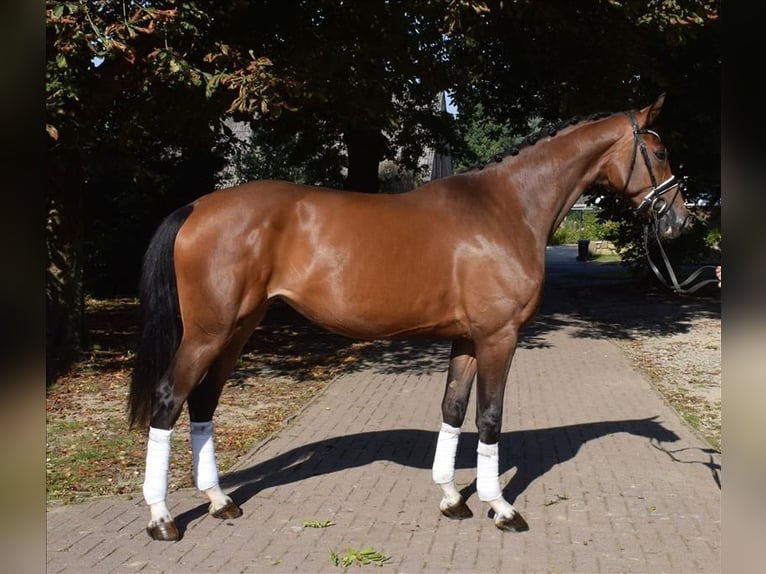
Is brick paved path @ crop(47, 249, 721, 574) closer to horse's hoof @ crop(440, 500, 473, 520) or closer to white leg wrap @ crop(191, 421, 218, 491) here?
horse's hoof @ crop(440, 500, 473, 520)

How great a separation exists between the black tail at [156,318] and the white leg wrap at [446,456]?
74.5 inches

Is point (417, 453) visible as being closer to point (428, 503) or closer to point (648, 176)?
point (428, 503)

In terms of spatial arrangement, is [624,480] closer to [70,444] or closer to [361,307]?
[361,307]

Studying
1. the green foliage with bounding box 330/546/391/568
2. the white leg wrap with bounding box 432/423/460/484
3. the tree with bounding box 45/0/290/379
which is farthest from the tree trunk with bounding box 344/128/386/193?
the green foliage with bounding box 330/546/391/568

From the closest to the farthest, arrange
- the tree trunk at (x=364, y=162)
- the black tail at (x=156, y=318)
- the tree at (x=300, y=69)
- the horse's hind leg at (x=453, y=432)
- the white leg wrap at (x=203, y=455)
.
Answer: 1. the black tail at (x=156, y=318)
2. the white leg wrap at (x=203, y=455)
3. the horse's hind leg at (x=453, y=432)
4. the tree at (x=300, y=69)
5. the tree trunk at (x=364, y=162)

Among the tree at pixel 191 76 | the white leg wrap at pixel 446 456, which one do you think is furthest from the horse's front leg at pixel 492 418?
the tree at pixel 191 76

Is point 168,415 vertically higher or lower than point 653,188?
lower

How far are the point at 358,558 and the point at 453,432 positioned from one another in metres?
1.15

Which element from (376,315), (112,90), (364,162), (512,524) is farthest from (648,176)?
(364,162)

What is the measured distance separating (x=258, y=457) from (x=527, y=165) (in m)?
3.39

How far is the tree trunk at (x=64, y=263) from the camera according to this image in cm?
1022

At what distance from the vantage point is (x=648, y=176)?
488 centimetres

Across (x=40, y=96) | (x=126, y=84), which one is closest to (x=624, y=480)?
(x=40, y=96)

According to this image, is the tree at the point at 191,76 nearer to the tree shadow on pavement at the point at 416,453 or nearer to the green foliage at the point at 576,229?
the tree shadow on pavement at the point at 416,453
